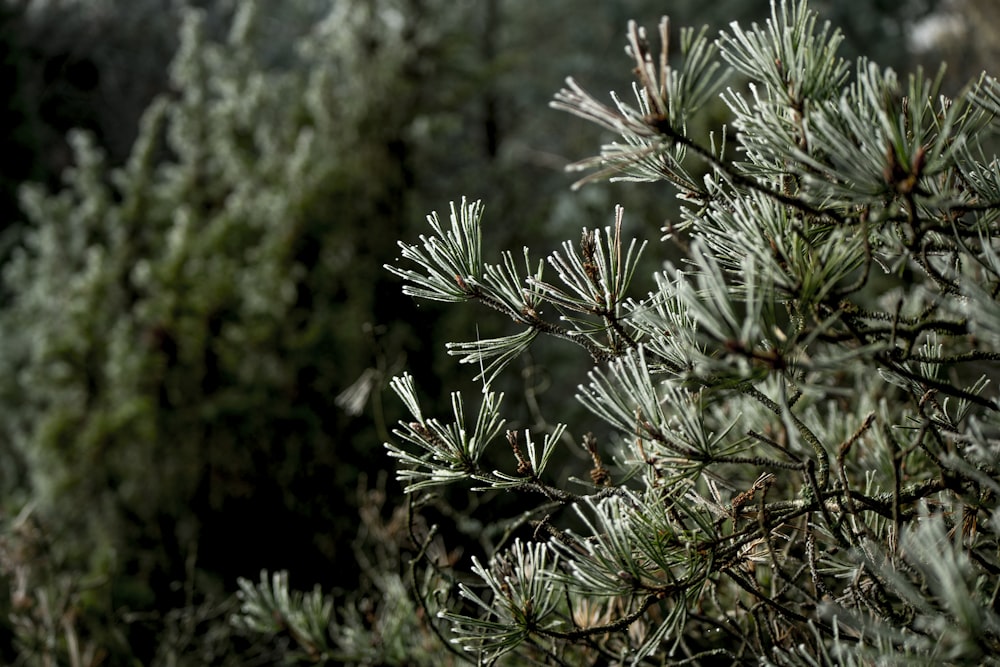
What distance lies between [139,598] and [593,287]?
219cm

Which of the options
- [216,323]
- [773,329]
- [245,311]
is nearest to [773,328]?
[773,329]

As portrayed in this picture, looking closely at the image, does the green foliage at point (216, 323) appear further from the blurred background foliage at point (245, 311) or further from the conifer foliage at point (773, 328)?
the conifer foliage at point (773, 328)

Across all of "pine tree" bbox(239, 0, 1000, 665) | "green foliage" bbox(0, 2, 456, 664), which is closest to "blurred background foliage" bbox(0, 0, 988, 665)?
"green foliage" bbox(0, 2, 456, 664)

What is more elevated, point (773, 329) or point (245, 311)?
point (773, 329)

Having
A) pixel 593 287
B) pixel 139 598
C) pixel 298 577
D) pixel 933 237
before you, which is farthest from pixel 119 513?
pixel 933 237

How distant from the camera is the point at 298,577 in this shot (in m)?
2.34

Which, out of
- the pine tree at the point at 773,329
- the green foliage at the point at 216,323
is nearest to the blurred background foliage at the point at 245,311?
the green foliage at the point at 216,323

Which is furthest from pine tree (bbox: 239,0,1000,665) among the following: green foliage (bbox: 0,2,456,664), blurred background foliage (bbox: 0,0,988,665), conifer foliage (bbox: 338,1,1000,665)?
green foliage (bbox: 0,2,456,664)

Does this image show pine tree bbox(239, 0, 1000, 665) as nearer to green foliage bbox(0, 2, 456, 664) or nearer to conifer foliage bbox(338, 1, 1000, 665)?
conifer foliage bbox(338, 1, 1000, 665)

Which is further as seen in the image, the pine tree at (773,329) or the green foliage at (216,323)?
the green foliage at (216,323)

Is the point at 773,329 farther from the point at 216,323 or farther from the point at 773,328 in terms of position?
the point at 216,323

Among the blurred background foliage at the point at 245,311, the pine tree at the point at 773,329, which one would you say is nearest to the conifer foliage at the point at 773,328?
the pine tree at the point at 773,329

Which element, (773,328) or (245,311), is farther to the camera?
(245,311)

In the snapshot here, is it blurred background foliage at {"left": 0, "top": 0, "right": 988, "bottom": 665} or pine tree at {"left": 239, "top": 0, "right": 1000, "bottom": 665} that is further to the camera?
blurred background foliage at {"left": 0, "top": 0, "right": 988, "bottom": 665}
